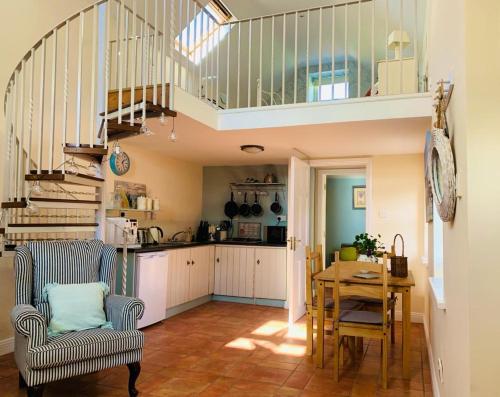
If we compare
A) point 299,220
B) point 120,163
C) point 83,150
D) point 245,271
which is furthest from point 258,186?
point 83,150

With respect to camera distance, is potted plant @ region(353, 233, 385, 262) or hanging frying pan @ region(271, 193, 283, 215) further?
hanging frying pan @ region(271, 193, 283, 215)

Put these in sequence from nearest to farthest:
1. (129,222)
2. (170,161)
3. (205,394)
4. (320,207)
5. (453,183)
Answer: (453,183)
(205,394)
(129,222)
(170,161)
(320,207)

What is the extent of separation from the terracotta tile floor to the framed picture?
3748mm

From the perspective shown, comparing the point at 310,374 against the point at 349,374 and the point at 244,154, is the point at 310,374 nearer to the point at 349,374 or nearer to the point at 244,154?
the point at 349,374

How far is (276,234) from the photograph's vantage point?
20.6 feet

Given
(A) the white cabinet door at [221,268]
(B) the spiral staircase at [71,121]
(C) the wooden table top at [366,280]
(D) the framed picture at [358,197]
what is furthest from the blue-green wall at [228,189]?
(C) the wooden table top at [366,280]

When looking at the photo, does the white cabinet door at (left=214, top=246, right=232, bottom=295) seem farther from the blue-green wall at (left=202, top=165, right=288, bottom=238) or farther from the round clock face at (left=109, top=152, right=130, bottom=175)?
the round clock face at (left=109, top=152, right=130, bottom=175)

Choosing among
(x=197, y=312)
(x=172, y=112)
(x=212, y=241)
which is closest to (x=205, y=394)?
(x=172, y=112)

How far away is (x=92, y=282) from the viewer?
3168mm

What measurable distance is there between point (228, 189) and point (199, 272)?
1.65m

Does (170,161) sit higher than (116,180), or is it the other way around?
(170,161)

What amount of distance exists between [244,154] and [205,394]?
11.1 ft

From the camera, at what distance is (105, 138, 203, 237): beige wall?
5258 mm

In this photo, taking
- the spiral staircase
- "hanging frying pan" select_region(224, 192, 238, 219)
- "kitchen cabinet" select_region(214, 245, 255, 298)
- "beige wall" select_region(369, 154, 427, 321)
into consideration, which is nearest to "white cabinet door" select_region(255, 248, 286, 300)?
"kitchen cabinet" select_region(214, 245, 255, 298)
